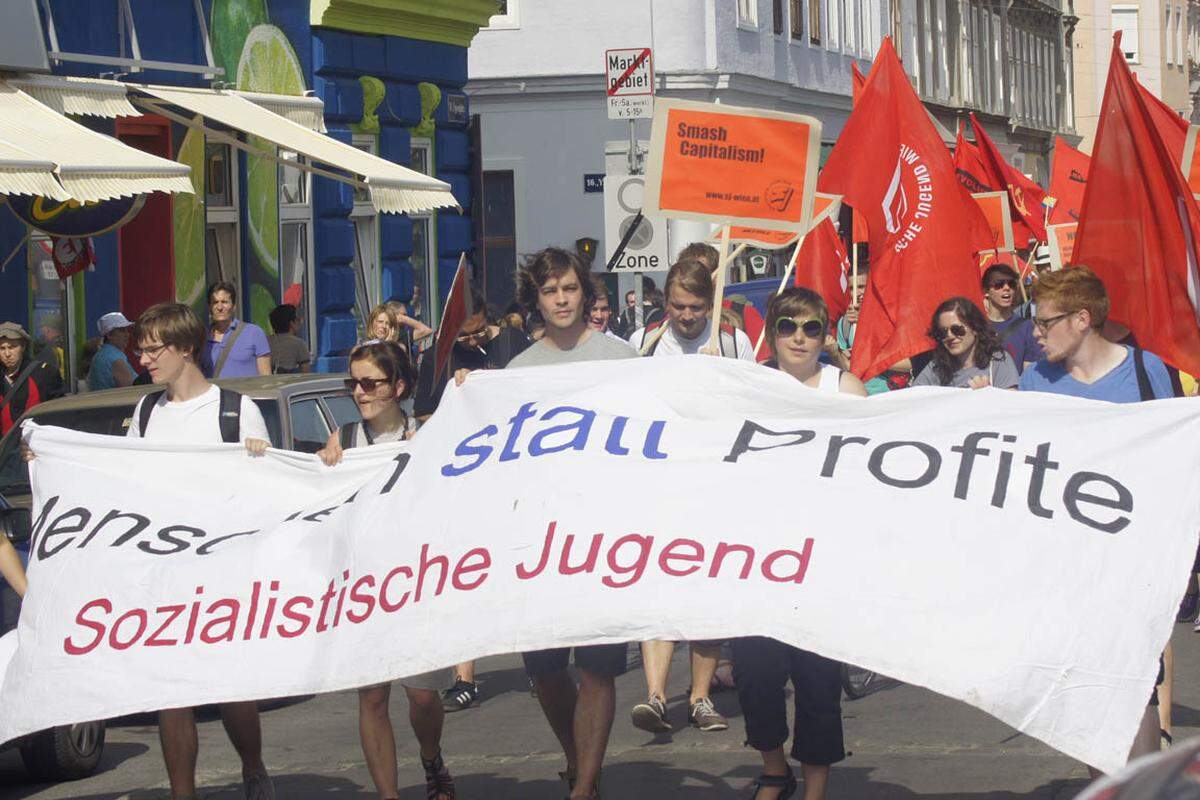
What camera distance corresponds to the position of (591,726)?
7.15 meters

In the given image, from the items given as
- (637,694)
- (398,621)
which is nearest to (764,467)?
(398,621)

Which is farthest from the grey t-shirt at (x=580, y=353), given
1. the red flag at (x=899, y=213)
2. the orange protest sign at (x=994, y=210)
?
the orange protest sign at (x=994, y=210)

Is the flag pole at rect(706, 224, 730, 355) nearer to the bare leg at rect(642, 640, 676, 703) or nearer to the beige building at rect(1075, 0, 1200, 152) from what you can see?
the bare leg at rect(642, 640, 676, 703)

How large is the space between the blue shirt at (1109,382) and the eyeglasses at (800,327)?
0.73m

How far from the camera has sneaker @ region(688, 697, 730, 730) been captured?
9.34 meters

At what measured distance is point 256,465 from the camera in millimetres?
7422

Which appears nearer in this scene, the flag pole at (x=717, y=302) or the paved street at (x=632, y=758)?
the paved street at (x=632, y=758)

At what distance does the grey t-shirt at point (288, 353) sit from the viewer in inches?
691

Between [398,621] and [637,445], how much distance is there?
0.89m

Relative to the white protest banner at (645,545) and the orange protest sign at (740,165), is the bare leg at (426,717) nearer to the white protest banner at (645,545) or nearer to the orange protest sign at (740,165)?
the white protest banner at (645,545)

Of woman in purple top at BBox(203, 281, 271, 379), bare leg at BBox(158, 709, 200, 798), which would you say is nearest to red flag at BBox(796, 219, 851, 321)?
woman in purple top at BBox(203, 281, 271, 379)

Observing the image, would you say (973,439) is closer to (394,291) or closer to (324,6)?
(324,6)

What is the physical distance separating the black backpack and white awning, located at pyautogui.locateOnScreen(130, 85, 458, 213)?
9625 mm

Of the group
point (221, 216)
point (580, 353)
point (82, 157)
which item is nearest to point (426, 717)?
point (580, 353)
